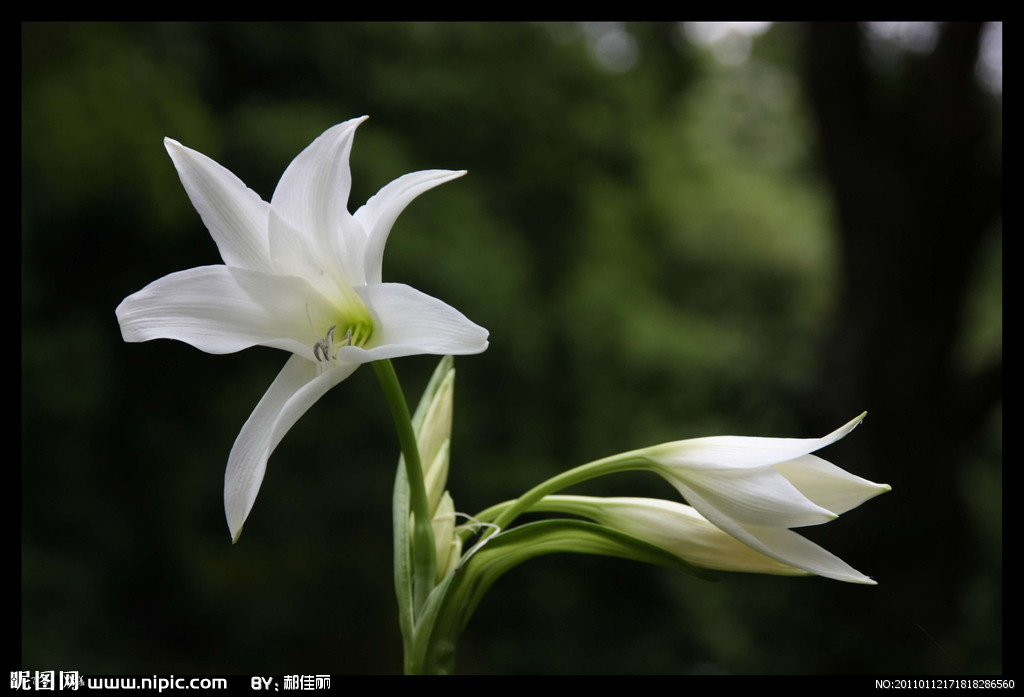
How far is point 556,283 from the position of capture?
7.98 feet

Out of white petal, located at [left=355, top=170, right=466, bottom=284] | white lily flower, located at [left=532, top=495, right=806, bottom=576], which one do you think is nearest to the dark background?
white lily flower, located at [left=532, top=495, right=806, bottom=576]

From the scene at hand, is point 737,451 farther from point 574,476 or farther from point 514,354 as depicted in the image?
point 514,354

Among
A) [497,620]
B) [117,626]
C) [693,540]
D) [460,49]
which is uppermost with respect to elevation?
[460,49]

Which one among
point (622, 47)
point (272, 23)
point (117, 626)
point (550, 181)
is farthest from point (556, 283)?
point (117, 626)

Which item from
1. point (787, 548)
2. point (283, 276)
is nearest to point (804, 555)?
point (787, 548)

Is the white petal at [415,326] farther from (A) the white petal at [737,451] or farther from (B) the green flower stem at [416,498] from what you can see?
(A) the white petal at [737,451]

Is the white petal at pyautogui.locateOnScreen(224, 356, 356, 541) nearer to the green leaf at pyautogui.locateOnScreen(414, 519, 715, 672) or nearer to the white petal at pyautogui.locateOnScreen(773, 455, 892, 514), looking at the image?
the green leaf at pyautogui.locateOnScreen(414, 519, 715, 672)

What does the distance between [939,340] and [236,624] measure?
2141 mm

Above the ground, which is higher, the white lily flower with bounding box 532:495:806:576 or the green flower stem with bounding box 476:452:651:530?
the green flower stem with bounding box 476:452:651:530

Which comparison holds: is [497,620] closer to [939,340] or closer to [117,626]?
[117,626]

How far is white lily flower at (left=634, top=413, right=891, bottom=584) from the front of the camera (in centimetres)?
43

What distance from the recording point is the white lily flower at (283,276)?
461 millimetres

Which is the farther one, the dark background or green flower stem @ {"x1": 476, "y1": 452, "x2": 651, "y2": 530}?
the dark background

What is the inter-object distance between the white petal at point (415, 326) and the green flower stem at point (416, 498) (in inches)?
1.5
